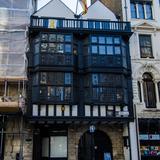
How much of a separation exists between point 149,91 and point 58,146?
7.53 metres

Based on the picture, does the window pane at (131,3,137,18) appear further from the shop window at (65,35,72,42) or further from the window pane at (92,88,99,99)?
the window pane at (92,88,99,99)

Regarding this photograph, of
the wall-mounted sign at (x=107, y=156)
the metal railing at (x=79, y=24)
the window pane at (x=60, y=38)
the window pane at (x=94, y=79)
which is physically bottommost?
the wall-mounted sign at (x=107, y=156)

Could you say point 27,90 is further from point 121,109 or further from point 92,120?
point 121,109

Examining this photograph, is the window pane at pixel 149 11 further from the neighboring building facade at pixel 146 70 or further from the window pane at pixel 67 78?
the window pane at pixel 67 78

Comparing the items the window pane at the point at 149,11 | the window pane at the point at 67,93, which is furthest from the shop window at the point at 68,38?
the window pane at the point at 149,11

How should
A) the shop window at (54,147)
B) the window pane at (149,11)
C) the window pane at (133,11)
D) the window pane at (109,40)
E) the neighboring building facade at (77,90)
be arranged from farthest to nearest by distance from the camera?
the window pane at (149,11) < the window pane at (133,11) < the window pane at (109,40) < the shop window at (54,147) < the neighboring building facade at (77,90)

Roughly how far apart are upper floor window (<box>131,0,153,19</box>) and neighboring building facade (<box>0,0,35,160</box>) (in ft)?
27.9

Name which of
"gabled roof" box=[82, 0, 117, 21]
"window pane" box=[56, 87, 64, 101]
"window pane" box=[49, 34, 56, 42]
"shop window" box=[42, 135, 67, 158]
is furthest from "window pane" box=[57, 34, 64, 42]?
"shop window" box=[42, 135, 67, 158]

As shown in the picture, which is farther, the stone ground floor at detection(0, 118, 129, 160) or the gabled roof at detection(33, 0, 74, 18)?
the gabled roof at detection(33, 0, 74, 18)

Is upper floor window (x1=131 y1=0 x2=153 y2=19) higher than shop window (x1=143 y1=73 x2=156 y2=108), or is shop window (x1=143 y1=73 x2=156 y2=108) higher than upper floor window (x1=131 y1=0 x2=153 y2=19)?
upper floor window (x1=131 y1=0 x2=153 y2=19)

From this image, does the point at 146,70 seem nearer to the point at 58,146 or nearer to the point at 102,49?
the point at 102,49

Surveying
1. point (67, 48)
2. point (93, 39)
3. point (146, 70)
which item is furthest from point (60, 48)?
point (146, 70)

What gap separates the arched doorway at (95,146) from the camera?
18.6 metres

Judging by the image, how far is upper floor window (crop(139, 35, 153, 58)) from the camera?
21281mm
